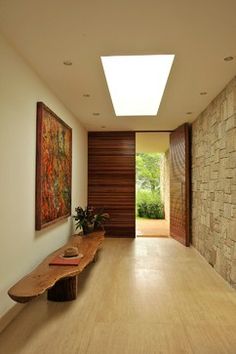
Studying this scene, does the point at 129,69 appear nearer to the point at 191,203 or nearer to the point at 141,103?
the point at 141,103

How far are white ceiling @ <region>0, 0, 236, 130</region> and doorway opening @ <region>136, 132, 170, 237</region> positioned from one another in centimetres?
401

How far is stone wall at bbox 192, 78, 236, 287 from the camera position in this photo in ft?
12.1

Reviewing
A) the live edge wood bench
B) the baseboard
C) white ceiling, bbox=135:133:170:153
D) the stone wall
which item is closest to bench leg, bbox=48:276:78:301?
the live edge wood bench

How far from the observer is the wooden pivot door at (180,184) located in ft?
20.6

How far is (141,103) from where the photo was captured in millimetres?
5383

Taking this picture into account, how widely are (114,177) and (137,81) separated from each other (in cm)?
316

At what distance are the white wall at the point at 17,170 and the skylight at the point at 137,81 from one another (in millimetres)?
894

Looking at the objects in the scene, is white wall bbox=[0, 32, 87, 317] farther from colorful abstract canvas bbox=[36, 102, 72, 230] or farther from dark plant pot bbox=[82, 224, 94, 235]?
dark plant pot bbox=[82, 224, 94, 235]

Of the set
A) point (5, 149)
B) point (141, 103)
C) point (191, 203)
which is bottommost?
point (191, 203)

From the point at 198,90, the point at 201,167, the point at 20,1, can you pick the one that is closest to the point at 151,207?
the point at 201,167

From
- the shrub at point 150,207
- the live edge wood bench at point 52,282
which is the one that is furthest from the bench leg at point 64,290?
the shrub at point 150,207

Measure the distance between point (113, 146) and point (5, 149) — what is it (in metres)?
4.76

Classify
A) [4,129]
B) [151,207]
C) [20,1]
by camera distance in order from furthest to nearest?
1. [151,207]
2. [4,129]
3. [20,1]

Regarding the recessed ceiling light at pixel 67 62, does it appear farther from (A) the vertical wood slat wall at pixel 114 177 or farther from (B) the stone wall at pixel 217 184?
(A) the vertical wood slat wall at pixel 114 177
